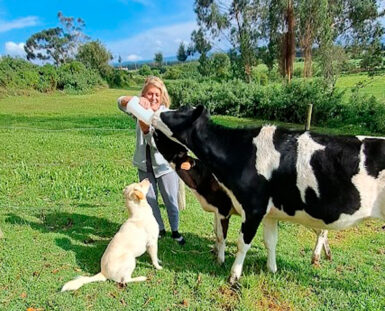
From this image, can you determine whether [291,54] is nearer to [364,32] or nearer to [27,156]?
[364,32]

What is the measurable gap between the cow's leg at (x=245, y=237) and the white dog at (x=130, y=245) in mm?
964

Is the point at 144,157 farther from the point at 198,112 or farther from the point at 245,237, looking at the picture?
the point at 245,237

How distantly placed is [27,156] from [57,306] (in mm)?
7325

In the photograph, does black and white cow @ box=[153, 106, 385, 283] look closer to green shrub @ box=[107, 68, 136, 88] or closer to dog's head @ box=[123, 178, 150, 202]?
dog's head @ box=[123, 178, 150, 202]

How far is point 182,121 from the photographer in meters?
3.84

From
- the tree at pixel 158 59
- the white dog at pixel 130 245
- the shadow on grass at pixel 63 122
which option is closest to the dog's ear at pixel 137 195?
the white dog at pixel 130 245

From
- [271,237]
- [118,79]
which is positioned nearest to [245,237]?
[271,237]

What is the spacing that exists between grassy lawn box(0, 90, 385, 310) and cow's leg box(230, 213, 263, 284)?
0.44 ft

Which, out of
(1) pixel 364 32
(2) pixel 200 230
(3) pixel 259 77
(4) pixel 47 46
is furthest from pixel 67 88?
(4) pixel 47 46

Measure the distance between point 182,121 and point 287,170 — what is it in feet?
4.03

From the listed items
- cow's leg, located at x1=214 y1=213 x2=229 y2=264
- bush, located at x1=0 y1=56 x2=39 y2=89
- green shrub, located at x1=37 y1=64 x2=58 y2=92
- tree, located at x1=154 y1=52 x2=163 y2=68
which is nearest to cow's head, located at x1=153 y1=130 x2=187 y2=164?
cow's leg, located at x1=214 y1=213 x2=229 y2=264

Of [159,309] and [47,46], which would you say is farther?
[47,46]

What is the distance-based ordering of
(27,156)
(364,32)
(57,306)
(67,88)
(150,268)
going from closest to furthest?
(57,306)
(150,268)
(27,156)
(364,32)
(67,88)

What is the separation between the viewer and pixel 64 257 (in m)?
4.57
